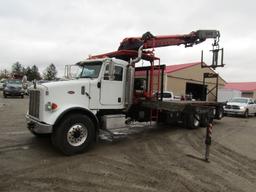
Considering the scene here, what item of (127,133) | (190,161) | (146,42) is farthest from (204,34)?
(190,161)

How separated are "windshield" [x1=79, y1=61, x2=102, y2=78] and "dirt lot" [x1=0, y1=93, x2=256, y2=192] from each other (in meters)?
2.23

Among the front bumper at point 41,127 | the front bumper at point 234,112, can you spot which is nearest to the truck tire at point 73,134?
the front bumper at point 41,127

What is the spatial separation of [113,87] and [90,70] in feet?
2.94

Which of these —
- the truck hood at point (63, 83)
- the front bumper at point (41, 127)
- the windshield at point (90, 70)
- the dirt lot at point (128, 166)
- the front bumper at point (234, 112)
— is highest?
the windshield at point (90, 70)

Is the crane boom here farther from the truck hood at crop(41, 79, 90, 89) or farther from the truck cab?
the truck hood at crop(41, 79, 90, 89)

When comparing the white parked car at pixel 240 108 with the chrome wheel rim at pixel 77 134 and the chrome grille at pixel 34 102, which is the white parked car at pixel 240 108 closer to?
the chrome wheel rim at pixel 77 134

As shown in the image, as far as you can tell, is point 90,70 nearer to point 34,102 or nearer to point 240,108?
point 34,102

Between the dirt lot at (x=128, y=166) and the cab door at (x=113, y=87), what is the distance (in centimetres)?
137

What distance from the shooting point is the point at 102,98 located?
7707mm

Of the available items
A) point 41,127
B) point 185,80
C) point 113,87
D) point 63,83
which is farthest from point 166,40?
point 185,80

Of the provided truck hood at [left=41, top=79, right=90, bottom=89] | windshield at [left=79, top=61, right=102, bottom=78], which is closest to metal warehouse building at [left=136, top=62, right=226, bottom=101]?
windshield at [left=79, top=61, right=102, bottom=78]

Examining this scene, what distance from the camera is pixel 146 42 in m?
9.38

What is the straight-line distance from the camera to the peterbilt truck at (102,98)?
21.6ft

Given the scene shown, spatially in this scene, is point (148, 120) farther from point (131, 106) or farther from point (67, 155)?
point (67, 155)
